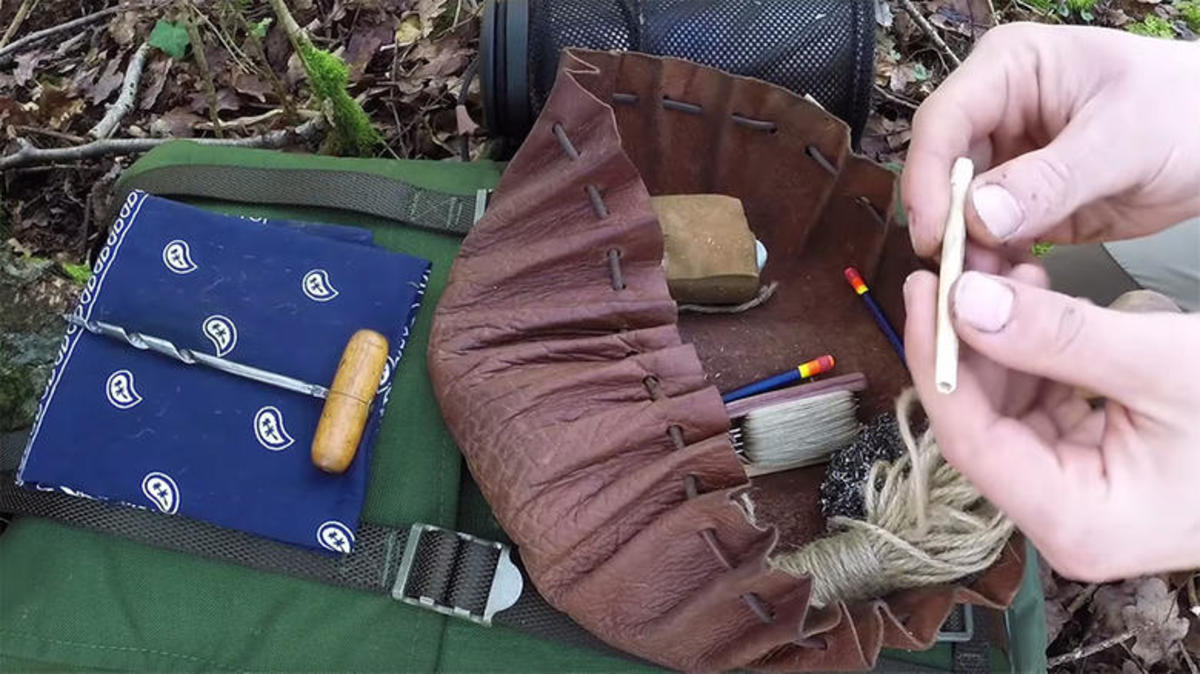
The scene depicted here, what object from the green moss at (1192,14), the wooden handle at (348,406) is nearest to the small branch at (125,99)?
the wooden handle at (348,406)

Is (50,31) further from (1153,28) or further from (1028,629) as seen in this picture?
(1153,28)

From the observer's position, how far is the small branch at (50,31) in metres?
2.46

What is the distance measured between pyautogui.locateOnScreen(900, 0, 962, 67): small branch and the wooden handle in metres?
1.80

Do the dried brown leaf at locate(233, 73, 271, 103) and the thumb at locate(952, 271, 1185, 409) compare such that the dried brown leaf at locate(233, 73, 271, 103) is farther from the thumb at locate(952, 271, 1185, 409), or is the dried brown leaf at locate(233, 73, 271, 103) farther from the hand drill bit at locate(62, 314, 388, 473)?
the thumb at locate(952, 271, 1185, 409)

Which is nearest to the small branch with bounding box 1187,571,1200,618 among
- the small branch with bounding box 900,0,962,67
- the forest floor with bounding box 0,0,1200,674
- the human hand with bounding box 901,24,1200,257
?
the human hand with bounding box 901,24,1200,257

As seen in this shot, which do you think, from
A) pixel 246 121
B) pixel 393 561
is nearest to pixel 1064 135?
pixel 393 561

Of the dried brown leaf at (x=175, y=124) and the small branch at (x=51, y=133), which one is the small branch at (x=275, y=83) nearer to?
the dried brown leaf at (x=175, y=124)

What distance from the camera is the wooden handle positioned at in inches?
51.2

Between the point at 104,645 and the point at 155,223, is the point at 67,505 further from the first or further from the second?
the point at 155,223

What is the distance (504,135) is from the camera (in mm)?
1803

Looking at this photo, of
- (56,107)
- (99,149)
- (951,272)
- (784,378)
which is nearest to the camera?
(951,272)

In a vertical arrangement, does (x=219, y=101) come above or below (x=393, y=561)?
above

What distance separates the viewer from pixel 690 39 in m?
Result: 1.72

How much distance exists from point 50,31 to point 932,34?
7.56 feet
